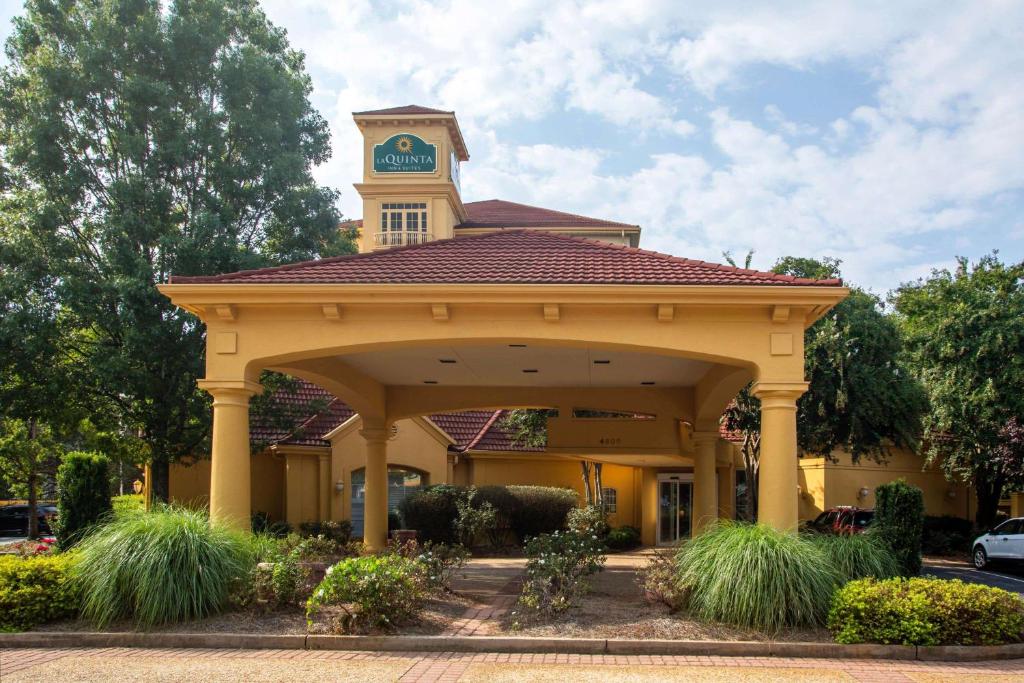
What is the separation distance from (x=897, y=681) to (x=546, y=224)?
107 ft

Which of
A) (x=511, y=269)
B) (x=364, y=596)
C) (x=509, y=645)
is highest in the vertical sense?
(x=511, y=269)

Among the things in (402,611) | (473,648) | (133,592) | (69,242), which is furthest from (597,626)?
(69,242)

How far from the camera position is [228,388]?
11.9m

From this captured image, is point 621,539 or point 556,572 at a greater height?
point 556,572

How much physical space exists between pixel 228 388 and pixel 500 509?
41.1 ft

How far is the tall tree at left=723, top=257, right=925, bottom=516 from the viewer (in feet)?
68.8

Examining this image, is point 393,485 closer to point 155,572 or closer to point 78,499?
point 78,499

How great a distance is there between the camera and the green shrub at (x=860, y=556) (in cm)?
1073

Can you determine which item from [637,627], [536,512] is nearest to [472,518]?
[536,512]

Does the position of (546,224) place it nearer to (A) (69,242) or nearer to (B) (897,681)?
(A) (69,242)

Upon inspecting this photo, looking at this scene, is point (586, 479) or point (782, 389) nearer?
point (782, 389)

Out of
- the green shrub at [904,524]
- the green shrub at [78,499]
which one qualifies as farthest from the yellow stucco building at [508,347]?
the green shrub at [78,499]

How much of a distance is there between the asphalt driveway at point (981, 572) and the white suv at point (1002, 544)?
0.29m

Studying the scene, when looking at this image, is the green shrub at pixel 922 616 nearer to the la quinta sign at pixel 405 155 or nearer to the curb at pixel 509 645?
the curb at pixel 509 645
